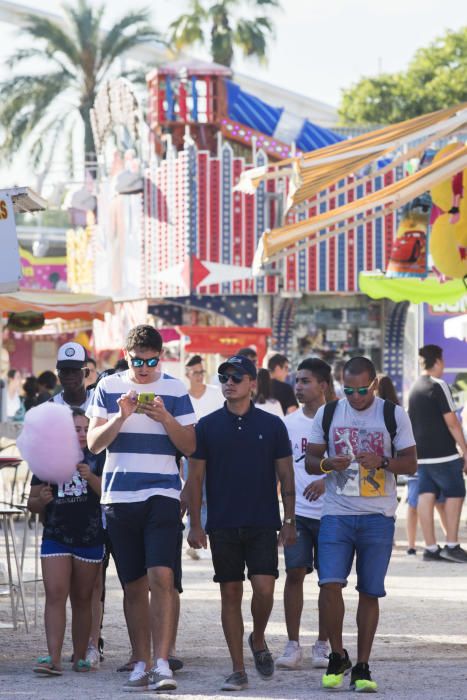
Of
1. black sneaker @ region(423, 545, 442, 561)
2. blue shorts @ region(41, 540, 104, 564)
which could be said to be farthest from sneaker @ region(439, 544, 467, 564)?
blue shorts @ region(41, 540, 104, 564)

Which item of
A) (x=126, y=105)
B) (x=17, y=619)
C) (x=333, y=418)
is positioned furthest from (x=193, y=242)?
(x=333, y=418)

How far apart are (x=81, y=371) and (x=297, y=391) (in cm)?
126

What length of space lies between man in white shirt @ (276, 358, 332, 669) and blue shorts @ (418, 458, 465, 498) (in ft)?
15.3

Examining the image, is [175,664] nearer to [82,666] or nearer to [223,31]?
[82,666]

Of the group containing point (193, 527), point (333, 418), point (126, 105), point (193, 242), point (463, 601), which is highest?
point (126, 105)

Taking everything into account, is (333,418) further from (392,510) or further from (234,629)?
(234,629)

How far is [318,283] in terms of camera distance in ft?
87.2

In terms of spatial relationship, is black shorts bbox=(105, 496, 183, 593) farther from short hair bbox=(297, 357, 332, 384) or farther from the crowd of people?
short hair bbox=(297, 357, 332, 384)

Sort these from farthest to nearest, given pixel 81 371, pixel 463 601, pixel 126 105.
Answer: pixel 126 105
pixel 463 601
pixel 81 371

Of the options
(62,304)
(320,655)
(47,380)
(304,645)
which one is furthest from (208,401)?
(320,655)

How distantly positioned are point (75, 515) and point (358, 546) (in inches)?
58.5

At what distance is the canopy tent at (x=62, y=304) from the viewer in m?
15.6

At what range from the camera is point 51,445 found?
784cm


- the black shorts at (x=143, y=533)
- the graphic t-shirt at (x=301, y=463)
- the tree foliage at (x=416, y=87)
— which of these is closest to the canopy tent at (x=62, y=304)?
the graphic t-shirt at (x=301, y=463)
